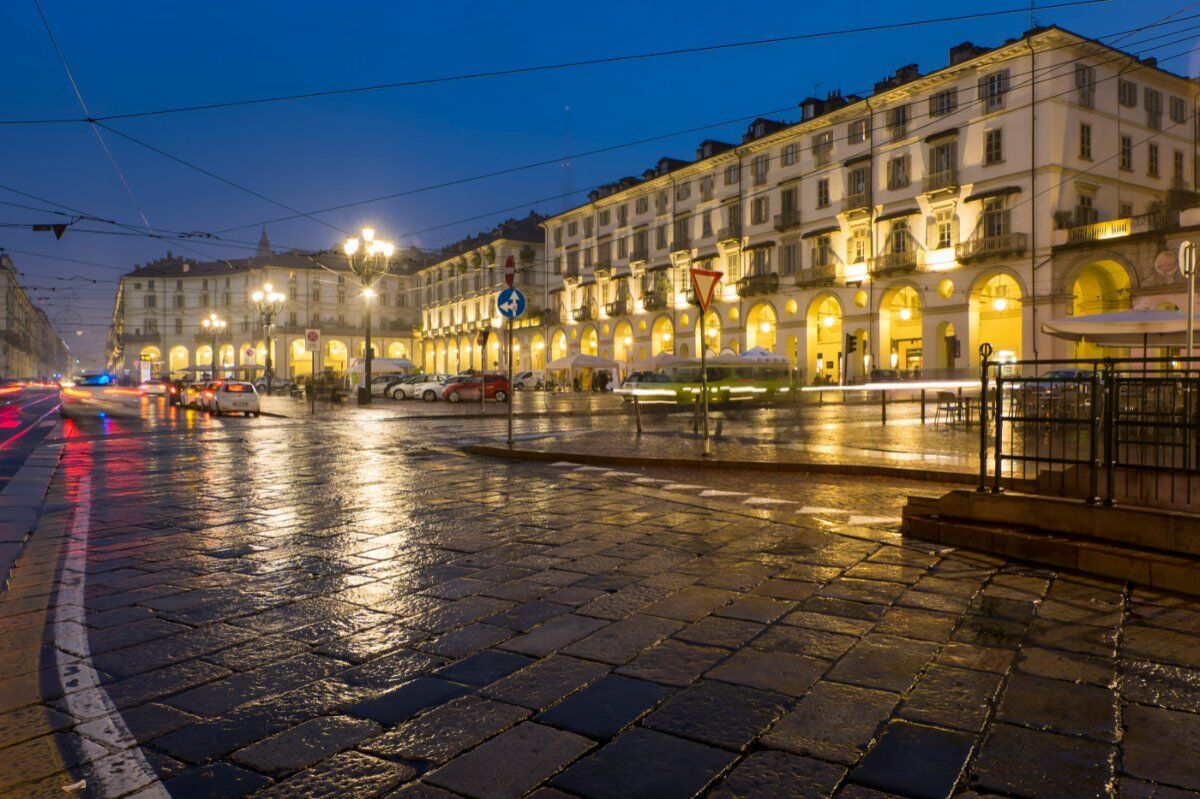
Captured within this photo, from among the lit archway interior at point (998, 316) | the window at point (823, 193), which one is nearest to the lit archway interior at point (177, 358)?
the window at point (823, 193)

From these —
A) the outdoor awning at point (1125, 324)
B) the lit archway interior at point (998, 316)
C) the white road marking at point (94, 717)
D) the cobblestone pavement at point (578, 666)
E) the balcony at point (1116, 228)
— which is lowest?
the cobblestone pavement at point (578, 666)

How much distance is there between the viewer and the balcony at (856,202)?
40844 millimetres

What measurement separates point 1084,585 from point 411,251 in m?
100

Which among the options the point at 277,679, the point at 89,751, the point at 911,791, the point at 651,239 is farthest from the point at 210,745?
the point at 651,239

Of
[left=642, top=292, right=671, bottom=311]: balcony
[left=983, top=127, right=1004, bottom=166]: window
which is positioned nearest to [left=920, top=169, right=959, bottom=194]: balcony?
[left=983, top=127, right=1004, bottom=166]: window

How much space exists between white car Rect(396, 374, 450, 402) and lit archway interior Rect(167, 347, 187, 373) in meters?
65.6

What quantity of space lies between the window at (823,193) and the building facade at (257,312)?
54.9 m

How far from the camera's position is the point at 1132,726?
2.76 metres

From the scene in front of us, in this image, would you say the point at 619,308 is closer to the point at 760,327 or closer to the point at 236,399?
the point at 760,327

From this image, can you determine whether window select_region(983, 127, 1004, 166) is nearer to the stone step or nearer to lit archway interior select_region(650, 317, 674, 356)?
lit archway interior select_region(650, 317, 674, 356)

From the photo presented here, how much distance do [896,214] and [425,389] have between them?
84.4ft

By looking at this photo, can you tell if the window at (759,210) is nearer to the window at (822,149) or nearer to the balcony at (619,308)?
the window at (822,149)

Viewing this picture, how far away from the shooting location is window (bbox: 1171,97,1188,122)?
123 feet

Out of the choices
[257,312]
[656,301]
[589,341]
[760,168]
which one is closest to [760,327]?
[656,301]
